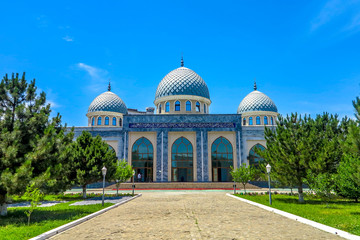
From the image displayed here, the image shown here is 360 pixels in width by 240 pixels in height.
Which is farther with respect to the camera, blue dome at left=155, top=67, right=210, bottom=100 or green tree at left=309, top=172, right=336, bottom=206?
blue dome at left=155, top=67, right=210, bottom=100

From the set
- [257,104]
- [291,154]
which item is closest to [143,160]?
[257,104]

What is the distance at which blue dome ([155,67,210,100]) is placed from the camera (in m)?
38.2

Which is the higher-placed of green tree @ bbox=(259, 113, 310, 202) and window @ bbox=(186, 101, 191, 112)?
window @ bbox=(186, 101, 191, 112)

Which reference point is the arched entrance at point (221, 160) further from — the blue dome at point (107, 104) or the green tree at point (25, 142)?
the green tree at point (25, 142)

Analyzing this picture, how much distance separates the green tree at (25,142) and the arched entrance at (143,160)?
22180 millimetres

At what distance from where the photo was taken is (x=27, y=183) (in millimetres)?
9664

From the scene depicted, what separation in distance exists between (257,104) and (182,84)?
39.9 ft

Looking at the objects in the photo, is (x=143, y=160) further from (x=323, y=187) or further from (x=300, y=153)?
(x=323, y=187)

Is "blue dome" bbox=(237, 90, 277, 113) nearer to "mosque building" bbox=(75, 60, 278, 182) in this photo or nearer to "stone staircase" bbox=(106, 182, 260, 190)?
"mosque building" bbox=(75, 60, 278, 182)

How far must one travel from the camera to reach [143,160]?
3416 cm

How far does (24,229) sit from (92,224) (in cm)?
209

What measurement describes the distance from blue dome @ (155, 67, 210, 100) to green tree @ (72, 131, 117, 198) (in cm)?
1982

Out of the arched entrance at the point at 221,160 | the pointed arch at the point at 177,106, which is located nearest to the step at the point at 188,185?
the arched entrance at the point at 221,160

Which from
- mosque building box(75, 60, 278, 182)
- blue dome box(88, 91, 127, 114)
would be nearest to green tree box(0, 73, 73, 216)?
mosque building box(75, 60, 278, 182)
